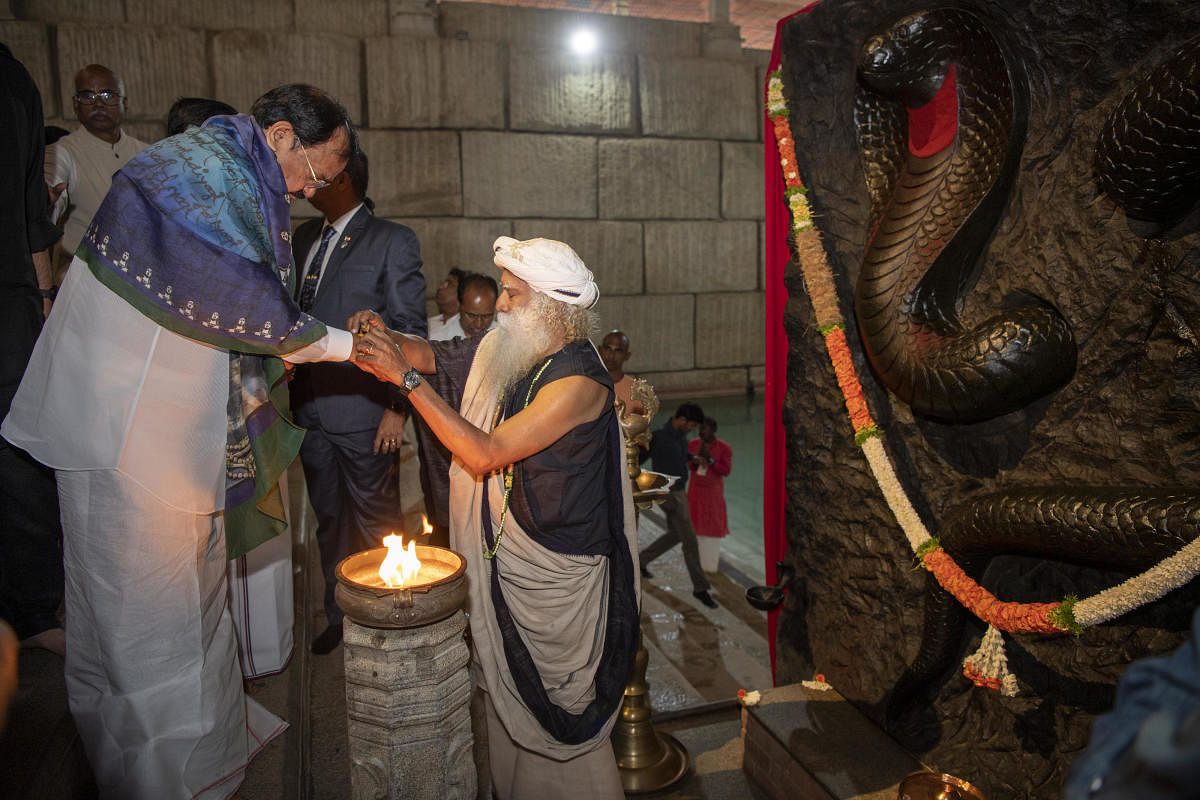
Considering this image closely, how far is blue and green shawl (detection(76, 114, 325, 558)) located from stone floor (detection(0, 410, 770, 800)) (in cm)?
82

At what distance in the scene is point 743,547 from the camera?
6043 mm

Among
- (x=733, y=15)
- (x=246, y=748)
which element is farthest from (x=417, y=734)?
(x=733, y=15)

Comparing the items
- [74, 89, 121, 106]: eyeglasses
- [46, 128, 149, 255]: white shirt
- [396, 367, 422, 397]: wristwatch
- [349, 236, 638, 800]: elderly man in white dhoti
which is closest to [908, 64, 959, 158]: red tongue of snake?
[349, 236, 638, 800]: elderly man in white dhoti

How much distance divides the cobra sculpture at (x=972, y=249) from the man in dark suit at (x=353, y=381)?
1770 mm

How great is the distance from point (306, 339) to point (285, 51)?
24.1 ft

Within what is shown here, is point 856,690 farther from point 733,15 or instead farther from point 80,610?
point 733,15

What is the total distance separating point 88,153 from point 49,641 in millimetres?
2288

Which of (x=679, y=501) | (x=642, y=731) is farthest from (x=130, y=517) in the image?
(x=679, y=501)

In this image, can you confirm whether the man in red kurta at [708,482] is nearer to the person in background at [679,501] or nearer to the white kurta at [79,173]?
the person in background at [679,501]

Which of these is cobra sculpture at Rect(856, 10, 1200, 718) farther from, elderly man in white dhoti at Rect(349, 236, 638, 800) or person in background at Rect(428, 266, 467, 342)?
person in background at Rect(428, 266, 467, 342)

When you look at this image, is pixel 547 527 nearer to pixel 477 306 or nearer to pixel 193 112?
pixel 193 112

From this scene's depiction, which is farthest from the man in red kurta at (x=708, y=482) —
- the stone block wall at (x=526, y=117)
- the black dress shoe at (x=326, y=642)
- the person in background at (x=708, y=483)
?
the stone block wall at (x=526, y=117)

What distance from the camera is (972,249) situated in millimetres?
2227

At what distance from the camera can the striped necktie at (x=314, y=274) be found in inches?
125
